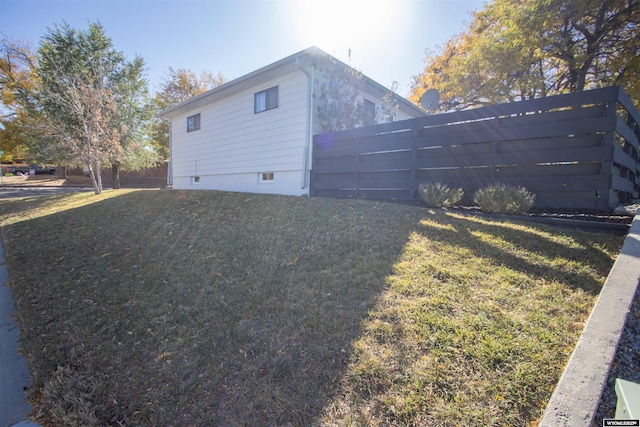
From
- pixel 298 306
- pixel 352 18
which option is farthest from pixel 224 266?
pixel 352 18

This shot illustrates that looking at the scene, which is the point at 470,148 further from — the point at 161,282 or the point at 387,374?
the point at 161,282

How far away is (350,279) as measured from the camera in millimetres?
2836

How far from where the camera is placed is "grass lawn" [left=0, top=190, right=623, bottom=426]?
1621 mm

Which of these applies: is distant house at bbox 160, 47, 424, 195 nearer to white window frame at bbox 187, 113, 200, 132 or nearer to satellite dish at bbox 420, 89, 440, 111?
white window frame at bbox 187, 113, 200, 132

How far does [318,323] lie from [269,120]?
766 centimetres

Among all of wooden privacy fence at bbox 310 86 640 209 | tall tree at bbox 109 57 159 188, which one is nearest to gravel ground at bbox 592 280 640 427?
wooden privacy fence at bbox 310 86 640 209

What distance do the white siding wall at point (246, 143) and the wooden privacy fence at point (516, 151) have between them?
1.85m

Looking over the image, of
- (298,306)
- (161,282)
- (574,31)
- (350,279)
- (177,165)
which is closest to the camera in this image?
(298,306)

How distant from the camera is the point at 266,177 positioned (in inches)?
367

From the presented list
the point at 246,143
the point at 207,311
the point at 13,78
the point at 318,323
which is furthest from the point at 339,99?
the point at 13,78

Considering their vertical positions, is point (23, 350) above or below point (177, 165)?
below

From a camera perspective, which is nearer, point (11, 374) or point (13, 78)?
point (11, 374)

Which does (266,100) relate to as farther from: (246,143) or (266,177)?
(266,177)

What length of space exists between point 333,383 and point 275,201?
4925 millimetres
